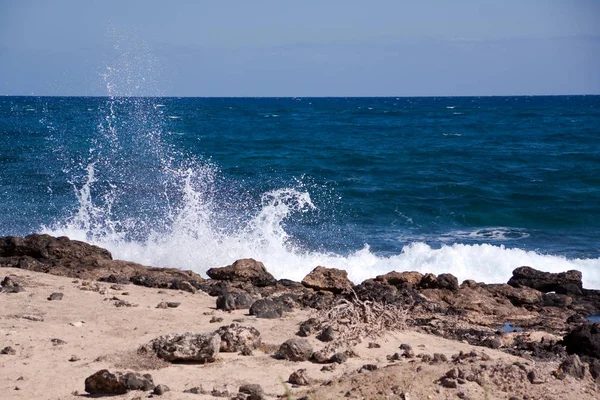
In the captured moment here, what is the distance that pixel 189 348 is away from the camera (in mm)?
6141

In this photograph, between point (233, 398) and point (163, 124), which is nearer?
point (233, 398)

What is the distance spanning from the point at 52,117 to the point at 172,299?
132 feet

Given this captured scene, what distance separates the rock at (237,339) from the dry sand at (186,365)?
0.22 ft

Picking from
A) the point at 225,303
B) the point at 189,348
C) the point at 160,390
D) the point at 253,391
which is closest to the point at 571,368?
the point at 253,391

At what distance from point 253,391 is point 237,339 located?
3.79 ft

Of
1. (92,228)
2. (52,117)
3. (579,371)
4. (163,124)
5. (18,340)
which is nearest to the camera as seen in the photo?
(579,371)

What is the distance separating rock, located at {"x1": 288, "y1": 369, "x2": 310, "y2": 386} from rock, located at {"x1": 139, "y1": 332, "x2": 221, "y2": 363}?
0.75m

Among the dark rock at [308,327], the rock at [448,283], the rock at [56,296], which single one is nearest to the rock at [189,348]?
Result: the dark rock at [308,327]

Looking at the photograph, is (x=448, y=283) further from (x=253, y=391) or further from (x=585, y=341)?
(x=253, y=391)

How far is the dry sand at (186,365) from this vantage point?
213 inches

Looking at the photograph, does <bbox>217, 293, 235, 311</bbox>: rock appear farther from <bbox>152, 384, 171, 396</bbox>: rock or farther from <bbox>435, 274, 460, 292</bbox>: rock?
<bbox>435, 274, 460, 292</bbox>: rock

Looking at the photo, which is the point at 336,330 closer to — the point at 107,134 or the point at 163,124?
the point at 107,134

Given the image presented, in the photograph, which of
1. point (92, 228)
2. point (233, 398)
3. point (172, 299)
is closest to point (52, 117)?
point (92, 228)

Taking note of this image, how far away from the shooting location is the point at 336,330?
7020mm
